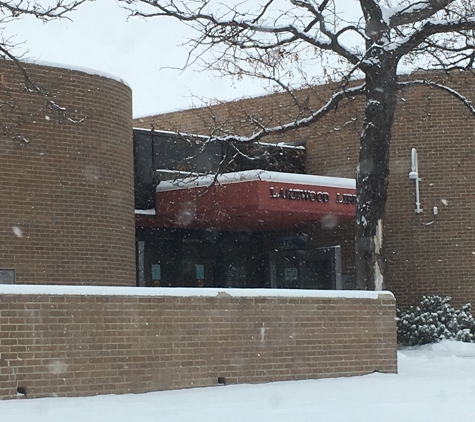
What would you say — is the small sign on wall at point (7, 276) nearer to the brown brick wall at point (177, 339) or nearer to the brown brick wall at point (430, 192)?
the brown brick wall at point (177, 339)

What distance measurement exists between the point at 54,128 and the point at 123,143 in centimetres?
173

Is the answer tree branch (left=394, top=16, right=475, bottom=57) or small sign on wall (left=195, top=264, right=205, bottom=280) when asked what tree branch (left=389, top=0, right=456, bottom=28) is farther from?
small sign on wall (left=195, top=264, right=205, bottom=280)

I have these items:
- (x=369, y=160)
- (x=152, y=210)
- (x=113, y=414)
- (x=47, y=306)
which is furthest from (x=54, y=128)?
(x=113, y=414)

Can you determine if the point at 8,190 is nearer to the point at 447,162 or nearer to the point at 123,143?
the point at 123,143

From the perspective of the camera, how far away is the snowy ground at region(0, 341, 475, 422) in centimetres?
943

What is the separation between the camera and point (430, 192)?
23.8 metres

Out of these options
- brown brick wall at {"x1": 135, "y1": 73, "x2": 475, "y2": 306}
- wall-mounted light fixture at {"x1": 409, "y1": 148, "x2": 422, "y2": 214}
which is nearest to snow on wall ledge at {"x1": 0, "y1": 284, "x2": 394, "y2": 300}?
brown brick wall at {"x1": 135, "y1": 73, "x2": 475, "y2": 306}

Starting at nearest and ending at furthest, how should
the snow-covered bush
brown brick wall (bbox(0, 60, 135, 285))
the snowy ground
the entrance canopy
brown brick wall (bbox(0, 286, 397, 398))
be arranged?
the snowy ground
brown brick wall (bbox(0, 286, 397, 398))
brown brick wall (bbox(0, 60, 135, 285))
the entrance canopy
the snow-covered bush

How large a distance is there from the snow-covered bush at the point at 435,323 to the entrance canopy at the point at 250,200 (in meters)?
2.71

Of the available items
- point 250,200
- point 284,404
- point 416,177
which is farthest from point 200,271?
point 284,404

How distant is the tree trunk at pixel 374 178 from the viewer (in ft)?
57.4

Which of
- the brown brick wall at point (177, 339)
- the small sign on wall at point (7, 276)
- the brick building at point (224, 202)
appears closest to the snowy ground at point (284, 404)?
the brown brick wall at point (177, 339)

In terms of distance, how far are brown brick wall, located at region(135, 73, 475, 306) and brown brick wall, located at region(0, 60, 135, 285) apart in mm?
5422

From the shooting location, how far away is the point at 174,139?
2200 cm
